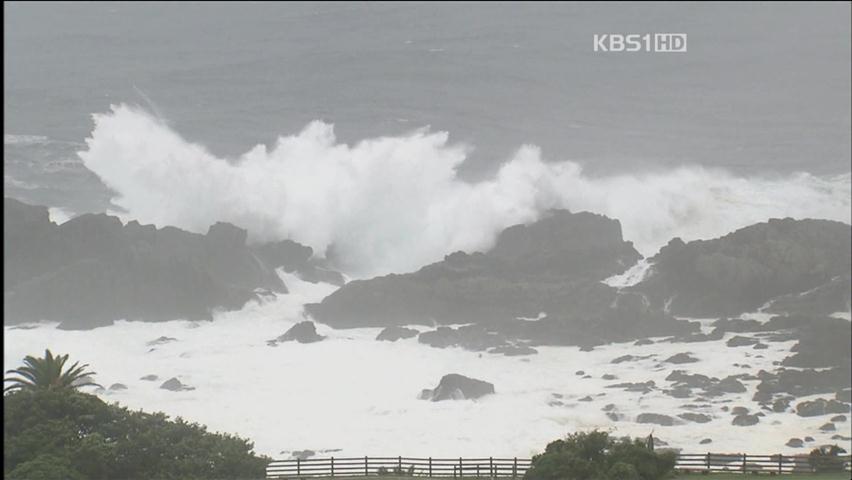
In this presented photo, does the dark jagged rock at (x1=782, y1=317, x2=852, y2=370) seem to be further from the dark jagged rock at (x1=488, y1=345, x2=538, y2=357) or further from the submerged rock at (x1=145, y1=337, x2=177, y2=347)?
the submerged rock at (x1=145, y1=337, x2=177, y2=347)

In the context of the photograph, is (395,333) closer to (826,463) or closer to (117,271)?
(117,271)

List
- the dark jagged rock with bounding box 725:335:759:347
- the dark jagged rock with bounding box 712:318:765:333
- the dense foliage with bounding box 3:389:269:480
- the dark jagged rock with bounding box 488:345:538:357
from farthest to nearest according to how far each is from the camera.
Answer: the dark jagged rock with bounding box 712:318:765:333 < the dark jagged rock with bounding box 488:345:538:357 < the dark jagged rock with bounding box 725:335:759:347 < the dense foliage with bounding box 3:389:269:480

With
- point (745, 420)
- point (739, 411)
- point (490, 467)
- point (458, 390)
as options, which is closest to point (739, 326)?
point (739, 411)

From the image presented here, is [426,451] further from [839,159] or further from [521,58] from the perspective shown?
[521,58]

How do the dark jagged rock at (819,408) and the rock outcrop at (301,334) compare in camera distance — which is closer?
the dark jagged rock at (819,408)

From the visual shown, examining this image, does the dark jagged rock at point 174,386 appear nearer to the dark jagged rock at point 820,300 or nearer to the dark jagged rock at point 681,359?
the dark jagged rock at point 681,359

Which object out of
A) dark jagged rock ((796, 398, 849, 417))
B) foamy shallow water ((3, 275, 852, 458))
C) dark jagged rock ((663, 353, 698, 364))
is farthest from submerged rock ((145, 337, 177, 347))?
dark jagged rock ((796, 398, 849, 417))

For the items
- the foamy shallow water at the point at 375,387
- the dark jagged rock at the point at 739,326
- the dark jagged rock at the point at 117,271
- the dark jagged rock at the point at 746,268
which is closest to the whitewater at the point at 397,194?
the dark jagged rock at the point at 117,271
